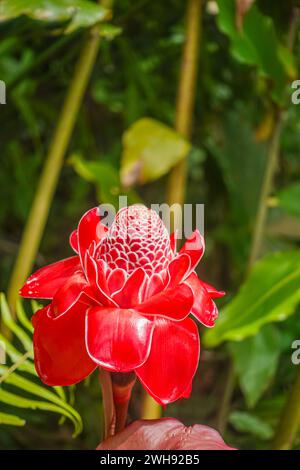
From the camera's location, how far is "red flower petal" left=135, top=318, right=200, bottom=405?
0.26m

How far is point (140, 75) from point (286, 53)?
33 centimetres

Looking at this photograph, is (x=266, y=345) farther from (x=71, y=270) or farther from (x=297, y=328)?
(x=71, y=270)

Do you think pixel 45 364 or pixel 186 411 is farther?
pixel 186 411

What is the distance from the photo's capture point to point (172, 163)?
2.20ft

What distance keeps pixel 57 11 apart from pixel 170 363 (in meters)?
0.40

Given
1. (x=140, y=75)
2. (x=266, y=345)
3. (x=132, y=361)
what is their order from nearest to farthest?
(x=132, y=361) → (x=266, y=345) → (x=140, y=75)

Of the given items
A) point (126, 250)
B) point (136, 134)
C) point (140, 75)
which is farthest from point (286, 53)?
point (126, 250)

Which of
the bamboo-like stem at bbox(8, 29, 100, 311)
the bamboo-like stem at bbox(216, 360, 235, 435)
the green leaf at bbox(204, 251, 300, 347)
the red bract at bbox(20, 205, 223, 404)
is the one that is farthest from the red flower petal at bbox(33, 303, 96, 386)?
the bamboo-like stem at bbox(216, 360, 235, 435)

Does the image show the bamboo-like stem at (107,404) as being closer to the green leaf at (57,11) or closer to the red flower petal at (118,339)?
the red flower petal at (118,339)

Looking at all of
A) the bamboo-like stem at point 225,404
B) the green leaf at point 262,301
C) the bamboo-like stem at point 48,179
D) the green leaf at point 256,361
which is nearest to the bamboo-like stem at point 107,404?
the green leaf at point 262,301

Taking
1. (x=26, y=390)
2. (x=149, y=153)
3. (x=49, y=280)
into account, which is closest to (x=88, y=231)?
(x=49, y=280)

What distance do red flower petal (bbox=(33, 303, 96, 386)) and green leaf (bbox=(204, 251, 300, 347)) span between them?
0.78 ft

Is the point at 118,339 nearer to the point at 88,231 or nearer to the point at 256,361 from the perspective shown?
the point at 88,231
